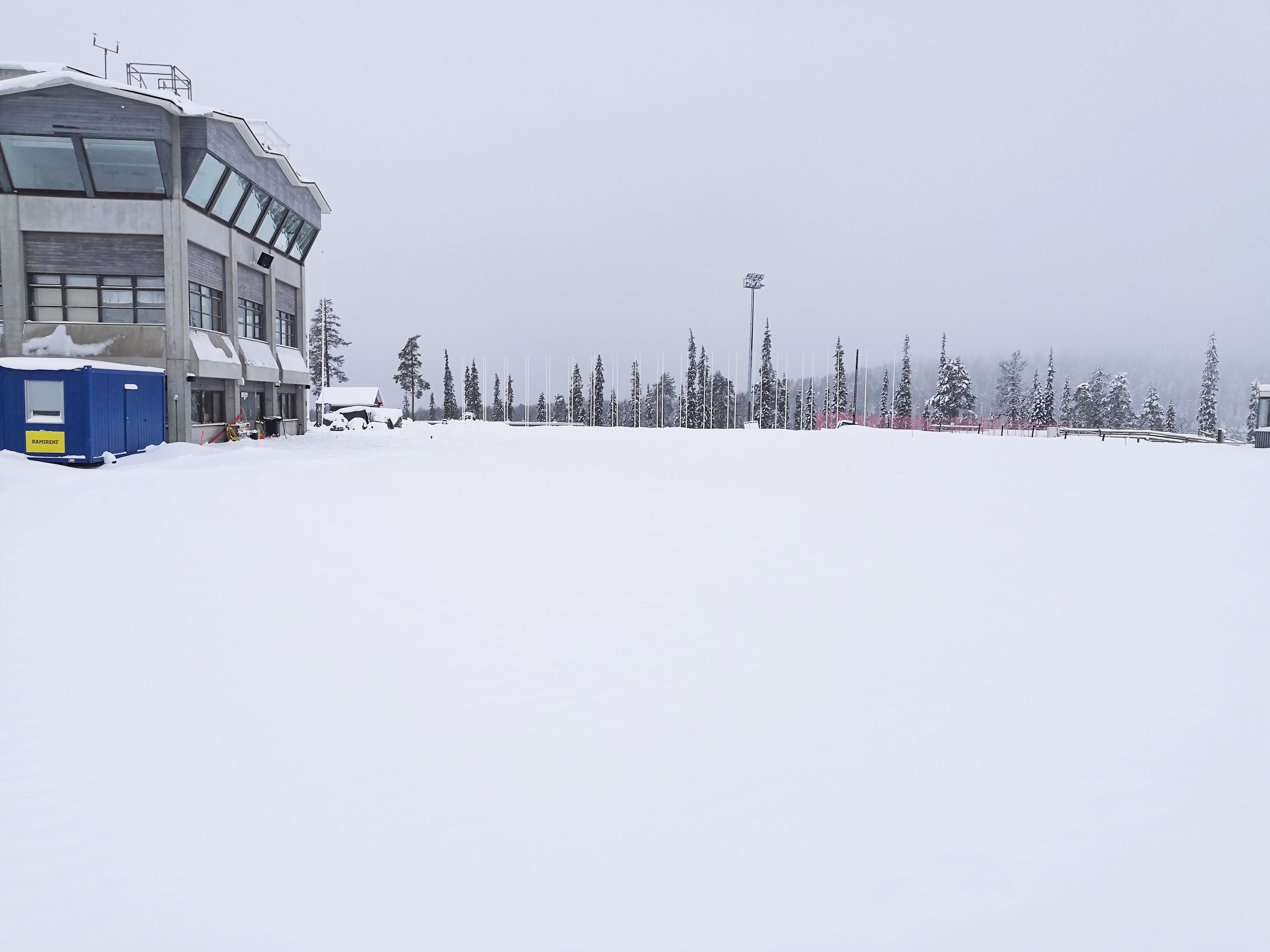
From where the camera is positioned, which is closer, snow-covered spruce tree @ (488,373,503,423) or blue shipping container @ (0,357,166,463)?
blue shipping container @ (0,357,166,463)

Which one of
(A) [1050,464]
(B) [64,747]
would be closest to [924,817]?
(B) [64,747]

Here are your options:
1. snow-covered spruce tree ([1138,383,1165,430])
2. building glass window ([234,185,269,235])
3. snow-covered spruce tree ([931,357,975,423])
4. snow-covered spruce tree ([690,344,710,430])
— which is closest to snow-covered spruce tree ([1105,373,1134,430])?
snow-covered spruce tree ([1138,383,1165,430])

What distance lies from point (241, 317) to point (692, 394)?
7792 centimetres

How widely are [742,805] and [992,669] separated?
371cm

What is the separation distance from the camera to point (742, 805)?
4.88m

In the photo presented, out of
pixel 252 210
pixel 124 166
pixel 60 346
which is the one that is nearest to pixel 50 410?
pixel 60 346

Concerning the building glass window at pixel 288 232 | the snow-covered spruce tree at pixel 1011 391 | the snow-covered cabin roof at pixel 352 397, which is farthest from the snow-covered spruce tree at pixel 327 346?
the snow-covered spruce tree at pixel 1011 391

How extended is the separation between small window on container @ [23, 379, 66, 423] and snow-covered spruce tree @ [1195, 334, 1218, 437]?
103m

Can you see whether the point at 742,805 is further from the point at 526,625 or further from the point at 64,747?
the point at 64,747

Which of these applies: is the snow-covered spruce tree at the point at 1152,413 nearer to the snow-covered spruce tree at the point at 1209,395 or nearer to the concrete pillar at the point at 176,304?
the snow-covered spruce tree at the point at 1209,395

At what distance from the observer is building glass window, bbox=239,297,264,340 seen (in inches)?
1448

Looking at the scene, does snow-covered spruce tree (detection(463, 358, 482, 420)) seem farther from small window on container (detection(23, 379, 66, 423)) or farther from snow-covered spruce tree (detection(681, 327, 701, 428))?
small window on container (detection(23, 379, 66, 423))

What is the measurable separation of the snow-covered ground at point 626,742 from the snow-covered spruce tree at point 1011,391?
4524 inches

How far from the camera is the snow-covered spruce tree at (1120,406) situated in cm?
10075
